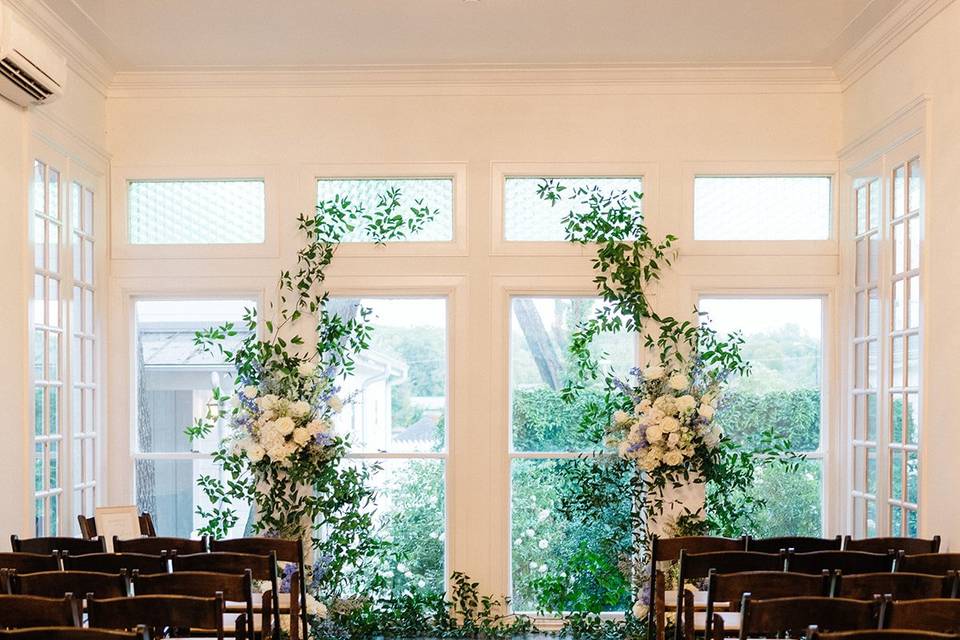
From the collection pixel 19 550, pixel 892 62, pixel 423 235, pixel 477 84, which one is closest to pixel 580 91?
pixel 477 84

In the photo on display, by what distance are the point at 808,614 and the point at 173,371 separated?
4.53m

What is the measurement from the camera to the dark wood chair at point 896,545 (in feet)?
14.9

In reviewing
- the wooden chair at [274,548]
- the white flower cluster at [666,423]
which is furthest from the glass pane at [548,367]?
the wooden chair at [274,548]

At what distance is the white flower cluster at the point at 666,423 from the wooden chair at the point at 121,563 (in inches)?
113

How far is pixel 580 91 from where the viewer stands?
21.1 feet

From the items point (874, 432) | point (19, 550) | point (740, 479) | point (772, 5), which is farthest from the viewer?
point (740, 479)

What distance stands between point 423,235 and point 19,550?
303 centimetres

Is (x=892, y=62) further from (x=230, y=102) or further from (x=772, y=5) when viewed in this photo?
(x=230, y=102)

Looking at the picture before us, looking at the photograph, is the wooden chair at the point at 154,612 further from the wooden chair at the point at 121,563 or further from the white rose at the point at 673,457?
the white rose at the point at 673,457

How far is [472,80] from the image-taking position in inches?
253

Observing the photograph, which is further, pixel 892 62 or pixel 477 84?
pixel 477 84

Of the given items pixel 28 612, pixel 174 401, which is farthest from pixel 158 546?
pixel 174 401

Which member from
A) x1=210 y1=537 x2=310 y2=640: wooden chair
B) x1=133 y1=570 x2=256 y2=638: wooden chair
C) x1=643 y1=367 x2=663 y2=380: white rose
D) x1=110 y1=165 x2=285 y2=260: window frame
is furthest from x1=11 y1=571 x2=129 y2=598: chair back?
x1=643 y1=367 x2=663 y2=380: white rose

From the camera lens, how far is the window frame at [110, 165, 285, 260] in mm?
6434
